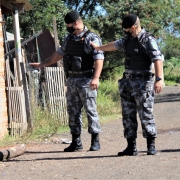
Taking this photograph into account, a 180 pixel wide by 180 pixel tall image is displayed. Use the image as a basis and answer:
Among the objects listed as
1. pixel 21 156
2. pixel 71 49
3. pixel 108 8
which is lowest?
pixel 21 156

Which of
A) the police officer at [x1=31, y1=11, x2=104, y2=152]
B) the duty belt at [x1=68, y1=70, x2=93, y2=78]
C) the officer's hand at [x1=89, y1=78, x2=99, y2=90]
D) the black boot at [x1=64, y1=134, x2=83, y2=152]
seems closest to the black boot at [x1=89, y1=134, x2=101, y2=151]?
the police officer at [x1=31, y1=11, x2=104, y2=152]

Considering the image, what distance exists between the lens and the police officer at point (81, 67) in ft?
26.5

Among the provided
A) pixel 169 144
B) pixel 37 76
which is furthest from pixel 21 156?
pixel 37 76

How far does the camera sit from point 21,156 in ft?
27.1

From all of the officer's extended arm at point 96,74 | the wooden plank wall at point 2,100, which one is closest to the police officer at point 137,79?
the officer's extended arm at point 96,74

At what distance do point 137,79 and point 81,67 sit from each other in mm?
899

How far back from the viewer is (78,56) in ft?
26.6

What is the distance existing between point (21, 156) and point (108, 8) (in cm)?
1837

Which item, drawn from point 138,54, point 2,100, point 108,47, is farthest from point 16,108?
point 138,54

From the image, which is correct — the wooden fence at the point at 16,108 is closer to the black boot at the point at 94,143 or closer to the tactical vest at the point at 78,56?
the black boot at the point at 94,143

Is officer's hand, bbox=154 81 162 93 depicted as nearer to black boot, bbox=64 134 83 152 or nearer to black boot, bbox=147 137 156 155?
black boot, bbox=147 137 156 155

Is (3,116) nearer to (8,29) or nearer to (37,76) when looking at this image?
(37,76)

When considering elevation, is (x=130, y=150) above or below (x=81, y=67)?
below

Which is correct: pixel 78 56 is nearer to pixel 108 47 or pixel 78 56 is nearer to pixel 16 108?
pixel 108 47
